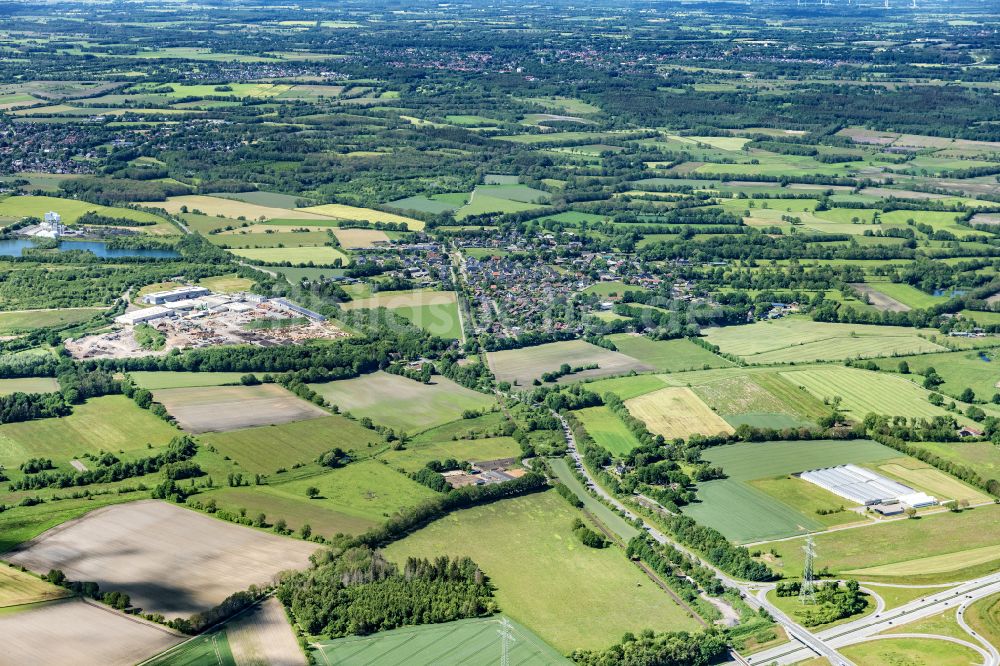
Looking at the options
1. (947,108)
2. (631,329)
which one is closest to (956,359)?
(631,329)

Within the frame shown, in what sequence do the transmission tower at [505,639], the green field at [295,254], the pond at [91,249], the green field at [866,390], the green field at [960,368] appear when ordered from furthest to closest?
the pond at [91,249], the green field at [295,254], the green field at [960,368], the green field at [866,390], the transmission tower at [505,639]

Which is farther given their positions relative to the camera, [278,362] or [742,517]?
[278,362]

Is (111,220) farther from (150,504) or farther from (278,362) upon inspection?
(150,504)

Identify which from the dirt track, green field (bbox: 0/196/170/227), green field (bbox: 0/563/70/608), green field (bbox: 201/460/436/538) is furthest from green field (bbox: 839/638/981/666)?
green field (bbox: 0/196/170/227)

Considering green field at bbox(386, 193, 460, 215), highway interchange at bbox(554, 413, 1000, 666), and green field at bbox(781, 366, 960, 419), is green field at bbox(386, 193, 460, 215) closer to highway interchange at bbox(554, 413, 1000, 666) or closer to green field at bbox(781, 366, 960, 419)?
green field at bbox(781, 366, 960, 419)

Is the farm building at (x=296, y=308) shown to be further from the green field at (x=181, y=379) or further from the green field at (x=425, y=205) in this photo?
the green field at (x=425, y=205)

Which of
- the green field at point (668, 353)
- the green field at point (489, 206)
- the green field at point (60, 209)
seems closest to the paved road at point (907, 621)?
the green field at point (668, 353)
